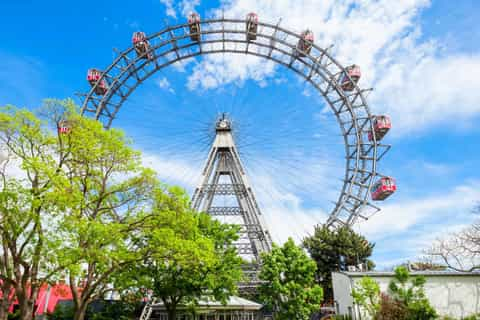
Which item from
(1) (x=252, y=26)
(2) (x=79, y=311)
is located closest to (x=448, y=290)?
(2) (x=79, y=311)

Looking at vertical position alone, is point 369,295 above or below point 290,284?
below

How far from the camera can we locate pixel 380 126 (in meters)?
30.5

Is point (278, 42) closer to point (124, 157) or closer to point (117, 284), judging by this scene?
point (124, 157)

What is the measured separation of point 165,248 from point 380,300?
36.1 ft

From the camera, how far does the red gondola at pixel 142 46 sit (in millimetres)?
30753

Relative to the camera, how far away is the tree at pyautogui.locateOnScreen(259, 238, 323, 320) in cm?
2027

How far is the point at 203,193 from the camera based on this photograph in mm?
31578

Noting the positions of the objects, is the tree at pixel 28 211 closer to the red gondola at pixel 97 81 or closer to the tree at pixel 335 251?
the red gondola at pixel 97 81

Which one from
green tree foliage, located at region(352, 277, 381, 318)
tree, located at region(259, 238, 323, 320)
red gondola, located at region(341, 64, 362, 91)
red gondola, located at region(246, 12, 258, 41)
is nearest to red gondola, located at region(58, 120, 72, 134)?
tree, located at region(259, 238, 323, 320)

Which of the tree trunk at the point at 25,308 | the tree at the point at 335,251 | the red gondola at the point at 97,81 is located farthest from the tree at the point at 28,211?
the tree at the point at 335,251

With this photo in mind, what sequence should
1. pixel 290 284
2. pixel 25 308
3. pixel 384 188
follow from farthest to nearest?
1. pixel 384 188
2. pixel 290 284
3. pixel 25 308

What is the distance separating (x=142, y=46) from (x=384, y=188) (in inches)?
988

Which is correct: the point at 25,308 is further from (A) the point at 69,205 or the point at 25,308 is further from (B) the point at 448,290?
(B) the point at 448,290

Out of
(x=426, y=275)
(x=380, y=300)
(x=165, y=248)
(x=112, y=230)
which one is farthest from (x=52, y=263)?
(x=426, y=275)
